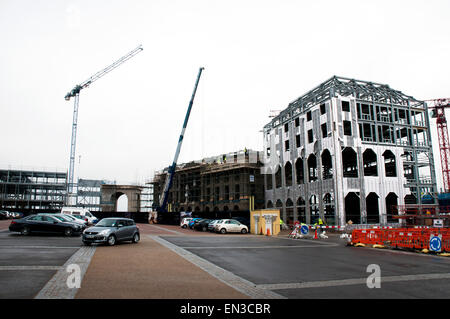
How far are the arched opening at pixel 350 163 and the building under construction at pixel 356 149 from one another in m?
0.16

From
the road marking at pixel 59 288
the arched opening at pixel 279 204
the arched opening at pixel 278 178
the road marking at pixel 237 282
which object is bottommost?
the road marking at pixel 237 282

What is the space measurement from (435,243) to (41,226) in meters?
22.8

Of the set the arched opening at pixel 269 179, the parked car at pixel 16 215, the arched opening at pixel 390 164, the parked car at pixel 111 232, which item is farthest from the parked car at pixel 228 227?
the parked car at pixel 16 215

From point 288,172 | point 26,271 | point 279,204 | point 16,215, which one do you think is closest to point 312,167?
point 288,172

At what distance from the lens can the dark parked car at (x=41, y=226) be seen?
71.0ft

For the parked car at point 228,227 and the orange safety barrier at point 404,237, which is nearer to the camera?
the orange safety barrier at point 404,237

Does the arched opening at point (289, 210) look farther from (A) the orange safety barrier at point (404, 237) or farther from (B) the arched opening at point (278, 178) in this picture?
(A) the orange safety barrier at point (404, 237)

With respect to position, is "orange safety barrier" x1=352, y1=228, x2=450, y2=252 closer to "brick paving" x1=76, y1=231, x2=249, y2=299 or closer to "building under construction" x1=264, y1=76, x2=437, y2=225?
"brick paving" x1=76, y1=231, x2=249, y2=299

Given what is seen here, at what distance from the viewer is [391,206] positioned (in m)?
40.2

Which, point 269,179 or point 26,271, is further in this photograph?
point 269,179

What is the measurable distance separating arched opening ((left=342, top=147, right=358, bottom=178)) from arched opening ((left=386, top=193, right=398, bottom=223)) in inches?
194

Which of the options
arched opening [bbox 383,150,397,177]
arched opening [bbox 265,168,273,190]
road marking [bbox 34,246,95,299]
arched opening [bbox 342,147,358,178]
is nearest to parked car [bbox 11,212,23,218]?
arched opening [bbox 265,168,273,190]

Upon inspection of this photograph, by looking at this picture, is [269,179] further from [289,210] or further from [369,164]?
[369,164]
